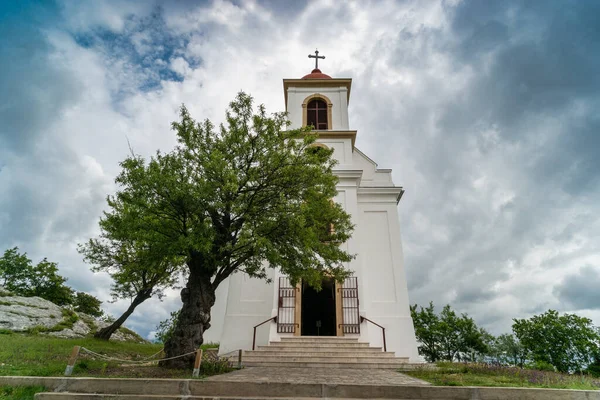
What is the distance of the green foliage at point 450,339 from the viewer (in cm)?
2297

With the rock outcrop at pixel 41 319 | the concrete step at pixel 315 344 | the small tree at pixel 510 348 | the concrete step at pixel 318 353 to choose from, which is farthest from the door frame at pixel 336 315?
the small tree at pixel 510 348

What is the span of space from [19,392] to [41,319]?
49.0 ft

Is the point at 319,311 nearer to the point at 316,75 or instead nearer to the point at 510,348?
the point at 316,75

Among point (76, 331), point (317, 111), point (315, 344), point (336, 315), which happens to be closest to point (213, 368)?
point (315, 344)

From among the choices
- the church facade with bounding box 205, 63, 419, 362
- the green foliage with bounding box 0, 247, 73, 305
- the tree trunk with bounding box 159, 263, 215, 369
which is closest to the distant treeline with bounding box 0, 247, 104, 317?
the green foliage with bounding box 0, 247, 73, 305

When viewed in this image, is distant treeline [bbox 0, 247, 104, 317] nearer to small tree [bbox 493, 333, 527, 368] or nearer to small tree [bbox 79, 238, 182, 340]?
small tree [bbox 79, 238, 182, 340]

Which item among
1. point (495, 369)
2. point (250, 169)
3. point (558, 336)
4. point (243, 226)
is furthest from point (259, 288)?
point (558, 336)

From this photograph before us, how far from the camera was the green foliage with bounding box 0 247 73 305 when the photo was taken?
3189 centimetres

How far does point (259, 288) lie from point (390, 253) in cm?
686

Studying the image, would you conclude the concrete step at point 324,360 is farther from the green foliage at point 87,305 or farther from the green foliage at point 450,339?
the green foliage at point 87,305

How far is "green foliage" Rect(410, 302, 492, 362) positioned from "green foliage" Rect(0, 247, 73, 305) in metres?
33.3

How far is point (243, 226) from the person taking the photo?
977cm

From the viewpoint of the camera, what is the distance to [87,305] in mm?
34188

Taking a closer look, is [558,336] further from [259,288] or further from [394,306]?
[259,288]
